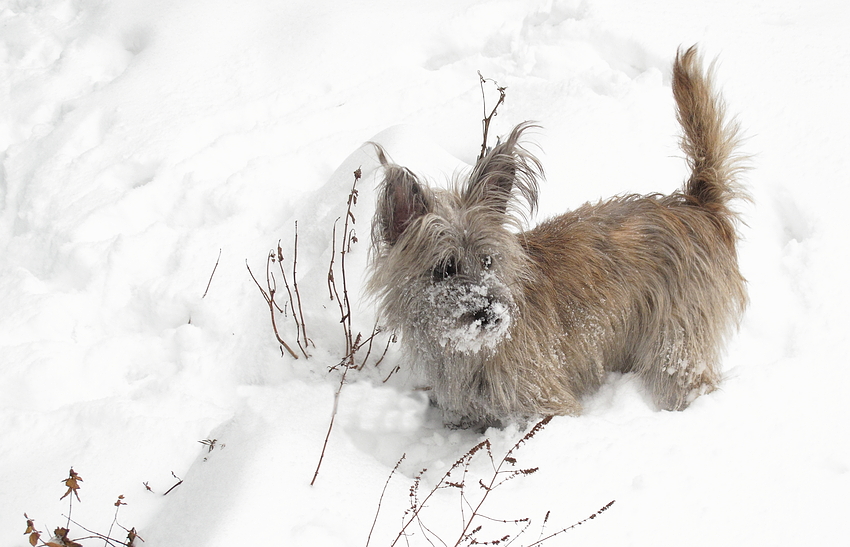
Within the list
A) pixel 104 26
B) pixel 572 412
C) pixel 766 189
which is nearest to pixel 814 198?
pixel 766 189

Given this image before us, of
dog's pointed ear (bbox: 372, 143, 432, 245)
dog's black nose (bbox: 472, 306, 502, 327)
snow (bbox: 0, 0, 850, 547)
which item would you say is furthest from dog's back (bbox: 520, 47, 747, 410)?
dog's pointed ear (bbox: 372, 143, 432, 245)

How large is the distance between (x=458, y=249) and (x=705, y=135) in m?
1.32

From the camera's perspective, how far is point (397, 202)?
2473mm

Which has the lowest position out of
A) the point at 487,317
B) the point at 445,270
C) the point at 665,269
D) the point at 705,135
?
the point at 665,269

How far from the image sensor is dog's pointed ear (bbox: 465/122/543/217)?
247cm

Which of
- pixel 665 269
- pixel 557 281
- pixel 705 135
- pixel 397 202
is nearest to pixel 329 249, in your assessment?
pixel 397 202

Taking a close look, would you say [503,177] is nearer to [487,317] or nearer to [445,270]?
[445,270]

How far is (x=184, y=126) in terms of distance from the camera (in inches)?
172

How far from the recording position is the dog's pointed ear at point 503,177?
247 cm

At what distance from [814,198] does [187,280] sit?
3732 millimetres

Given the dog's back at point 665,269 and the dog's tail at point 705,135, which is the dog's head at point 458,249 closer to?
the dog's back at point 665,269

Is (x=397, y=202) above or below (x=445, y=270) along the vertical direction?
above

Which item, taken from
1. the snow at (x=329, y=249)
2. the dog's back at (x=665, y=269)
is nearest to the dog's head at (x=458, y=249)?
the dog's back at (x=665, y=269)

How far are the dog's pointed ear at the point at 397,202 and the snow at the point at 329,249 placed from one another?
0.65 meters
